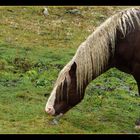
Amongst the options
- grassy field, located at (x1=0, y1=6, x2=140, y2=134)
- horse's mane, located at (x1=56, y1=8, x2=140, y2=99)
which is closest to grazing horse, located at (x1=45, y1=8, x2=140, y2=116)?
horse's mane, located at (x1=56, y1=8, x2=140, y2=99)

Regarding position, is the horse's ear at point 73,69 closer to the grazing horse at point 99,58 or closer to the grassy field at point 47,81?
the grazing horse at point 99,58

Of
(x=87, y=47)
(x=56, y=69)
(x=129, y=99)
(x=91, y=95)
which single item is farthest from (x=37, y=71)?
(x=87, y=47)

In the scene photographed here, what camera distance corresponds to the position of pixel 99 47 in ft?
22.8

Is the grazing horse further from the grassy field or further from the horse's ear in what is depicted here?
the grassy field

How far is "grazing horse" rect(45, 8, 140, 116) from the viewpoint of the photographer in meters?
6.70

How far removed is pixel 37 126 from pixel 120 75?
403 cm

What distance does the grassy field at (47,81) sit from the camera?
25.5 feet

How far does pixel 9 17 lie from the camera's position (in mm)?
16266

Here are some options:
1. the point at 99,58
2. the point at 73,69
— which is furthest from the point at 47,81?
the point at 73,69

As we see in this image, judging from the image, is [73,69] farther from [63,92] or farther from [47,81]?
[47,81]

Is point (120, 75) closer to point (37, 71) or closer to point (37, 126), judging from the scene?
point (37, 71)

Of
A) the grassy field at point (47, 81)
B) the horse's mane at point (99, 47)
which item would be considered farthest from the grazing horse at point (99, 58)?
the grassy field at point (47, 81)

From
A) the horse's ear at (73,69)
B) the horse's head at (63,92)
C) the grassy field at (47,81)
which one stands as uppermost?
the horse's ear at (73,69)

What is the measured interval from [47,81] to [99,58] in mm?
3405
